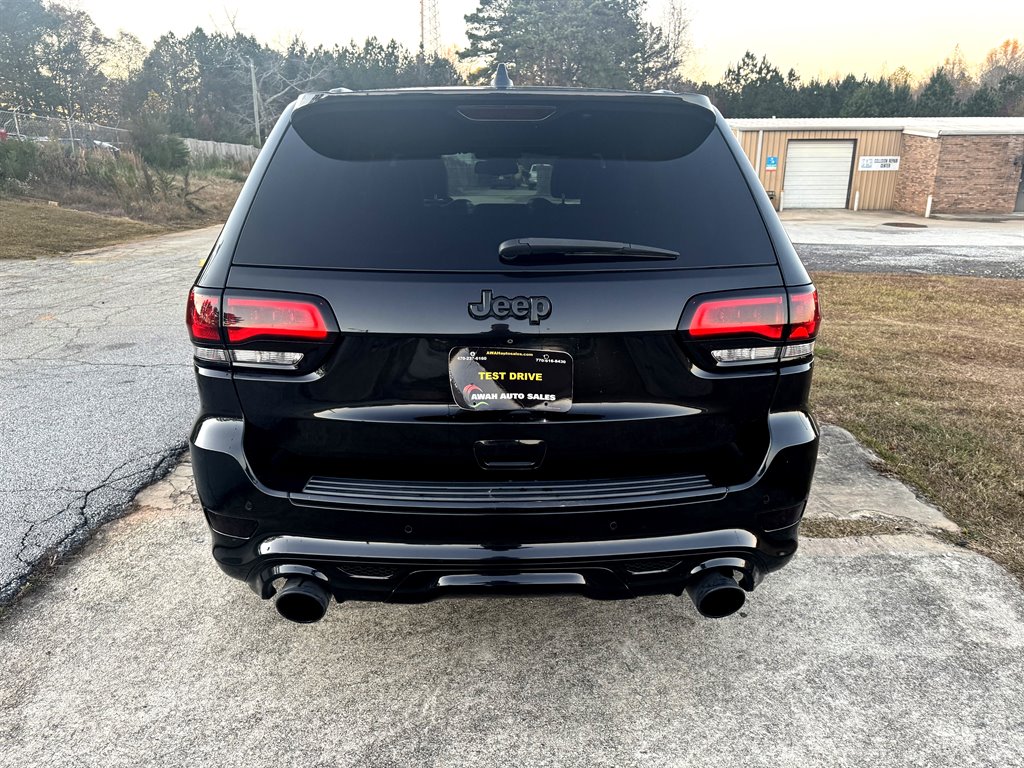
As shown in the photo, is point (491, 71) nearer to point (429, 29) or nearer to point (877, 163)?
point (429, 29)

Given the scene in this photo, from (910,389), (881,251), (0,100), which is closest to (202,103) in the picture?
(0,100)

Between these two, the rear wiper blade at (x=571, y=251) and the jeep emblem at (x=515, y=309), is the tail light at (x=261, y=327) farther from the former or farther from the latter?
the rear wiper blade at (x=571, y=251)

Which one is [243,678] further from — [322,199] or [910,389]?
[910,389]

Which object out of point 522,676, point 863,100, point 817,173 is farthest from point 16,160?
point 863,100

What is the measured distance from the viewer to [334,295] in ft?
6.29

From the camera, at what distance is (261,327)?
1946 millimetres

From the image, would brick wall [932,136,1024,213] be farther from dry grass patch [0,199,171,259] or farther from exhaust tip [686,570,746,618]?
exhaust tip [686,570,746,618]

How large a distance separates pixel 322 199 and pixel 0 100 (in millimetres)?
57905

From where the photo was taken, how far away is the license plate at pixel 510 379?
6.29ft

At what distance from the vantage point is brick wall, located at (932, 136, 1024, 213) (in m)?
27.6

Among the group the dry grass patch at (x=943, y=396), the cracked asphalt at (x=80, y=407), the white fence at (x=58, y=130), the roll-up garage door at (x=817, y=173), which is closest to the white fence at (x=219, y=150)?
the white fence at (x=58, y=130)

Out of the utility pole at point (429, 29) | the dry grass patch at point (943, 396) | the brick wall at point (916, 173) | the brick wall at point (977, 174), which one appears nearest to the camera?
the dry grass patch at point (943, 396)

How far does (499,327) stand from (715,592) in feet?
3.20

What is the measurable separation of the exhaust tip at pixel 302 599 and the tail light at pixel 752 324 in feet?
4.13
